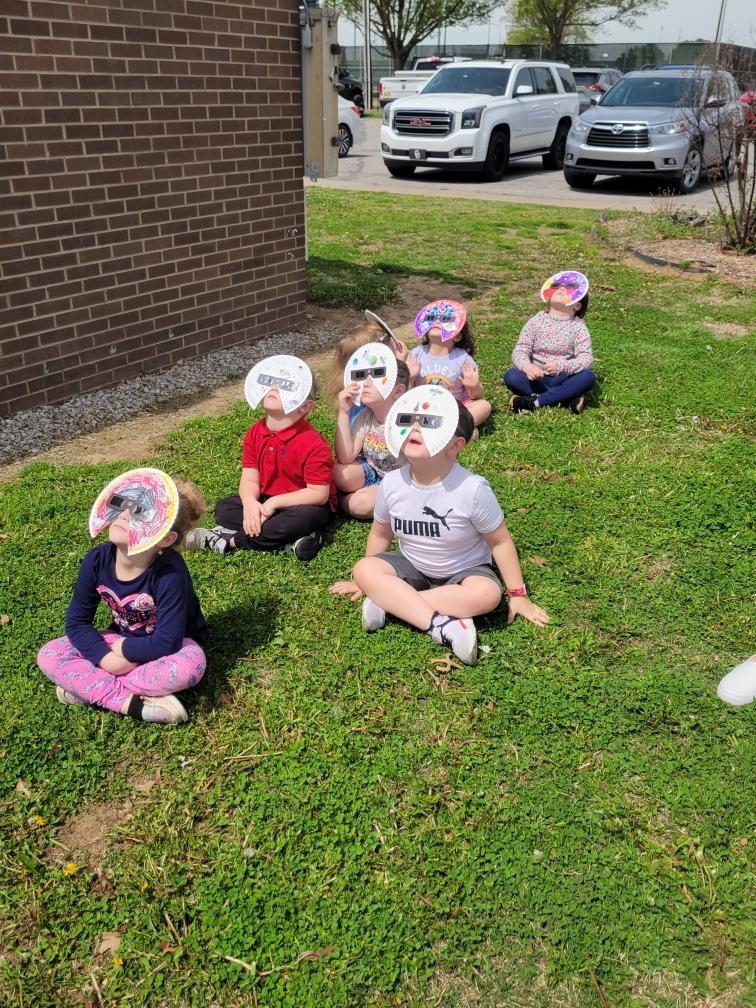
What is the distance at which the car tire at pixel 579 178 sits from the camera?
1681 centimetres

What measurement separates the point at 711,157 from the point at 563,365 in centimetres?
1203

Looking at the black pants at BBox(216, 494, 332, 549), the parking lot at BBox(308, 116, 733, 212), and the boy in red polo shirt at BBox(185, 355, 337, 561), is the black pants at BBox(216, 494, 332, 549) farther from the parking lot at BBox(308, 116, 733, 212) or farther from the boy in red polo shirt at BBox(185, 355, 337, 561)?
the parking lot at BBox(308, 116, 733, 212)

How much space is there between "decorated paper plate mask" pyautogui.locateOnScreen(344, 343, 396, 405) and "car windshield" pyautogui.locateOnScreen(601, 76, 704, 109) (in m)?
13.7

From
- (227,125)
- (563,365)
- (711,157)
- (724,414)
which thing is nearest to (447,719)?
(563,365)

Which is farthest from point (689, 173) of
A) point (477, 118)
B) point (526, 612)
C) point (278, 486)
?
point (526, 612)

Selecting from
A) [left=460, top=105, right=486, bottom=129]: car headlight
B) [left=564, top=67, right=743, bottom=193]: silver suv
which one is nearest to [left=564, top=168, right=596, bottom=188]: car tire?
[left=564, top=67, right=743, bottom=193]: silver suv

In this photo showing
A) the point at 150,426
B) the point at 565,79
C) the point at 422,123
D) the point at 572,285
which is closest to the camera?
the point at 572,285

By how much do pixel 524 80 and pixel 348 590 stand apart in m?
16.7

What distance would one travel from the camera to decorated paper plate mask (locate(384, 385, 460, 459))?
341 centimetres

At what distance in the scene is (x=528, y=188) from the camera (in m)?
17.2

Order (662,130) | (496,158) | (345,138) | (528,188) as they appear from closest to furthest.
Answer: (662,130) < (528,188) < (496,158) < (345,138)

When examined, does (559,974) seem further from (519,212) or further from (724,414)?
(519,212)

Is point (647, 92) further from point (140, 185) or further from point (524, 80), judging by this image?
point (140, 185)

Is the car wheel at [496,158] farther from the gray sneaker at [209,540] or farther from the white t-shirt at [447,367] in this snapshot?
the gray sneaker at [209,540]
